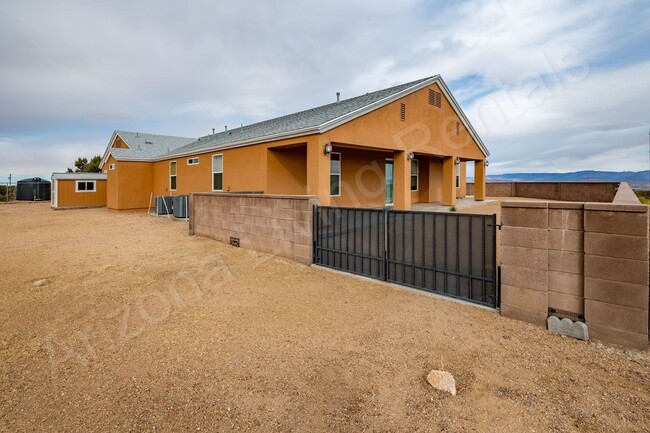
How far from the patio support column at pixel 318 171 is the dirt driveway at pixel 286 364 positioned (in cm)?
398

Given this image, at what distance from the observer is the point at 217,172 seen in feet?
42.1

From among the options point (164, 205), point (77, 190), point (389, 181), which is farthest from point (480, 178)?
point (77, 190)

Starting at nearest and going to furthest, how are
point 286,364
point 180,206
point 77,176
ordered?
1. point 286,364
2. point 180,206
3. point 77,176

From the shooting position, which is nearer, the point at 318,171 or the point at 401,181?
the point at 318,171

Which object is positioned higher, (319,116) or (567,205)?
(319,116)

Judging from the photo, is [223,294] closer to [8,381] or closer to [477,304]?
[8,381]

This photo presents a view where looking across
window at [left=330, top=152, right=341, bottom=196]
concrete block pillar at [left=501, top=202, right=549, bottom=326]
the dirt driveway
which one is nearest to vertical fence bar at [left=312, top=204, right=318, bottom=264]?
the dirt driveway

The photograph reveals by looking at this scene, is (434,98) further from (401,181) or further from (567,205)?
(567,205)

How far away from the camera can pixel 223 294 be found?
15.6 feet

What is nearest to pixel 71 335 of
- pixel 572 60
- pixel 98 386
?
pixel 98 386

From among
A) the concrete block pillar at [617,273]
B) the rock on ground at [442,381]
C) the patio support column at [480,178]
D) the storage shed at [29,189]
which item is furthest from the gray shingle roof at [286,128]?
the storage shed at [29,189]

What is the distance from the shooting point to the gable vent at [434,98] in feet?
42.6

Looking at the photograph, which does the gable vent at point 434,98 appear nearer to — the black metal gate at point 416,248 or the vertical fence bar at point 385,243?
the black metal gate at point 416,248

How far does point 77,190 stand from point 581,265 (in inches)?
969
